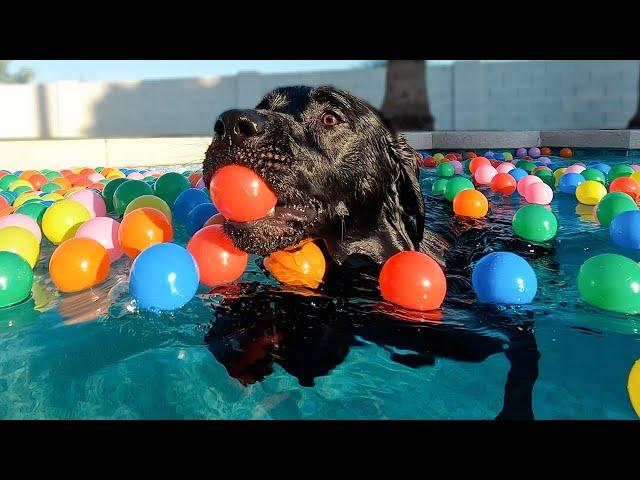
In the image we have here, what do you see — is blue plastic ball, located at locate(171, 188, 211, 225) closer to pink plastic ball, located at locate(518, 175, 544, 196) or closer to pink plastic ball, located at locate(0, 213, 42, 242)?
pink plastic ball, located at locate(0, 213, 42, 242)

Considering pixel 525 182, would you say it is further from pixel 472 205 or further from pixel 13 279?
pixel 13 279

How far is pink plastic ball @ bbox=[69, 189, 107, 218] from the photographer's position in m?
5.27

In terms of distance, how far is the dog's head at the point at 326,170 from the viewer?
2.87 metres

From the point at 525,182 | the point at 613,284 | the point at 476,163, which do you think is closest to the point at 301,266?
the point at 613,284

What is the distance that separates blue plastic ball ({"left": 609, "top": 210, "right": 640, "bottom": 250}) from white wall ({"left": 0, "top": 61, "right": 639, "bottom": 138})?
18.5 meters

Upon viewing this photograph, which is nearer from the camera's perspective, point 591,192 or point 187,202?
point 187,202

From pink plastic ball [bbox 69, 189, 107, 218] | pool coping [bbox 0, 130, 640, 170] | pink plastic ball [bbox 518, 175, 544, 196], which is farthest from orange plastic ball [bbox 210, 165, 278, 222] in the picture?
pool coping [bbox 0, 130, 640, 170]

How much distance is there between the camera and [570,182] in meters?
7.07

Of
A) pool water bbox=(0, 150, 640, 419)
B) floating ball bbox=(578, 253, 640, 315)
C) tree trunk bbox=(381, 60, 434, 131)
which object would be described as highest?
tree trunk bbox=(381, 60, 434, 131)

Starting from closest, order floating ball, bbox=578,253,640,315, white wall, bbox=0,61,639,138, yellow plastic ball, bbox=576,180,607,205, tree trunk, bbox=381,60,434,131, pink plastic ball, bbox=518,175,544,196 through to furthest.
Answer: floating ball, bbox=578,253,640,315, yellow plastic ball, bbox=576,180,607,205, pink plastic ball, bbox=518,175,544,196, tree trunk, bbox=381,60,434,131, white wall, bbox=0,61,639,138

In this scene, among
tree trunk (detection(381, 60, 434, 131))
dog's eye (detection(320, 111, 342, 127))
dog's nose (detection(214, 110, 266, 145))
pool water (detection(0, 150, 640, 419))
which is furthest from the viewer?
tree trunk (detection(381, 60, 434, 131))

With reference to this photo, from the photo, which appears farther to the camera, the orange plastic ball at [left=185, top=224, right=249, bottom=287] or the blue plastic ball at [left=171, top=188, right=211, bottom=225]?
the blue plastic ball at [left=171, top=188, right=211, bottom=225]

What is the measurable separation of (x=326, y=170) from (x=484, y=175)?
5365 millimetres
